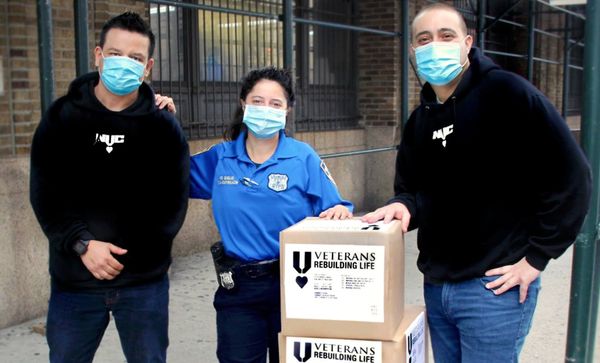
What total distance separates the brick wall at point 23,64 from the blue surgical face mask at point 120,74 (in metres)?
2.38

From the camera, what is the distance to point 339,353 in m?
2.31

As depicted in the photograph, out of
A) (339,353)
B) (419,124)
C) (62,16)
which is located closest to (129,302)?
(339,353)

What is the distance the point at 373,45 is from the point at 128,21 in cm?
719

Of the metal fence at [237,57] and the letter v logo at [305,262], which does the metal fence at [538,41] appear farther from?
the letter v logo at [305,262]

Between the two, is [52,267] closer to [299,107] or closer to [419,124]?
[419,124]

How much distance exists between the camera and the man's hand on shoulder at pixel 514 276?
229 cm

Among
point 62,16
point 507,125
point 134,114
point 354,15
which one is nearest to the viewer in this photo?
point 507,125

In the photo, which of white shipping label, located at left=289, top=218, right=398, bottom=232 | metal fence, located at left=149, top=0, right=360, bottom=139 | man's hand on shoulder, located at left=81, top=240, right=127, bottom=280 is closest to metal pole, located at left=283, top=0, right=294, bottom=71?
metal fence, located at left=149, top=0, right=360, bottom=139

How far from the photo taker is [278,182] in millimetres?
2688

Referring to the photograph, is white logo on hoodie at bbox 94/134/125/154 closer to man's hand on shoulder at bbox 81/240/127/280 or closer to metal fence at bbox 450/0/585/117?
man's hand on shoulder at bbox 81/240/127/280

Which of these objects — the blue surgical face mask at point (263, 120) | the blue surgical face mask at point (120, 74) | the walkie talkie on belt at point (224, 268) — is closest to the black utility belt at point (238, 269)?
the walkie talkie on belt at point (224, 268)

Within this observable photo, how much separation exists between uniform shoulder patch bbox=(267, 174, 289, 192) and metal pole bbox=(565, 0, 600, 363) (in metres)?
1.45

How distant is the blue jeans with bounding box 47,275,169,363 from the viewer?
2.52m

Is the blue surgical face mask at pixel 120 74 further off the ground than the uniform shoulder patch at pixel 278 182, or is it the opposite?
the blue surgical face mask at pixel 120 74
